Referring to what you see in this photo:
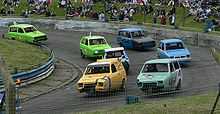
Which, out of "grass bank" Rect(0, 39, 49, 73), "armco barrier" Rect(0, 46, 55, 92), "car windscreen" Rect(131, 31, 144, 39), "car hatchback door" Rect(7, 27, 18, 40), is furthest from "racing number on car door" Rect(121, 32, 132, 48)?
"car hatchback door" Rect(7, 27, 18, 40)

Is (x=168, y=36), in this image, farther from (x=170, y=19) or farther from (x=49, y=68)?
(x=49, y=68)

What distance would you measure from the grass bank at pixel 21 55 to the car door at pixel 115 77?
5.40 m

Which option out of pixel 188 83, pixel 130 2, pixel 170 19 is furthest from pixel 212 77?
pixel 130 2

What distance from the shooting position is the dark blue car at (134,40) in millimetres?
37875

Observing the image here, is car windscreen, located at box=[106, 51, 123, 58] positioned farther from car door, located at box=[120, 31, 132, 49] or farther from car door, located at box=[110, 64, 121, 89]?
car door, located at box=[120, 31, 132, 49]

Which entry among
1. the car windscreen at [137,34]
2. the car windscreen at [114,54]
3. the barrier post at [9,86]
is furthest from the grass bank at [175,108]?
the car windscreen at [137,34]

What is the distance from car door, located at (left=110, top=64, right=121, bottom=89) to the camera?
2366cm

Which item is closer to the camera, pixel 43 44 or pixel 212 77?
pixel 212 77

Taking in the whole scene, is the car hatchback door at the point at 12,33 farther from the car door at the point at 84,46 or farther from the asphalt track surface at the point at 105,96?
the car door at the point at 84,46

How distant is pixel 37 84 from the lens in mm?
27781

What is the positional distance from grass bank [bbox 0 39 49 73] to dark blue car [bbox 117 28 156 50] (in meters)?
5.90

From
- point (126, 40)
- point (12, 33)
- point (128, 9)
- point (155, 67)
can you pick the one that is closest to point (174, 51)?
point (126, 40)

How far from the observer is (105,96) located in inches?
882

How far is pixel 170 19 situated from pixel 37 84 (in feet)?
66.4
